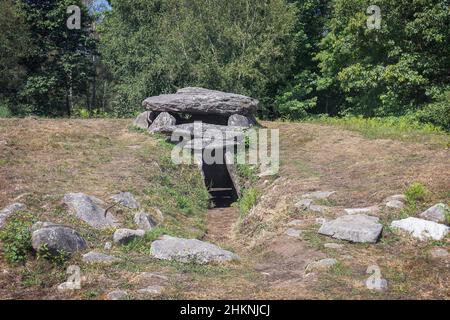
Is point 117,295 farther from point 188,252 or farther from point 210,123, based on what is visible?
point 210,123

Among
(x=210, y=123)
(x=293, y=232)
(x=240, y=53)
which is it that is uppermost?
(x=240, y=53)

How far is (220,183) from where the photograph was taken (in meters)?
14.4

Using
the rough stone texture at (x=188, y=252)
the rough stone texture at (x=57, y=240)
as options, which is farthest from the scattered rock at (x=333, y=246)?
the rough stone texture at (x=57, y=240)

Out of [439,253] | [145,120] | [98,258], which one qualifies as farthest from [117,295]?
[145,120]

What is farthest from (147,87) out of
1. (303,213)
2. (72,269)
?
(72,269)

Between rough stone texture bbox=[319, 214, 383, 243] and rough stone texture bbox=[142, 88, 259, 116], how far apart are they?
833cm

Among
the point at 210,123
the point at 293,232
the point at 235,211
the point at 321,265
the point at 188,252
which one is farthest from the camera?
the point at 210,123

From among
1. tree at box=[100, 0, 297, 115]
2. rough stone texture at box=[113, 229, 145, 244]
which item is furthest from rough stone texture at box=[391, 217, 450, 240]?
tree at box=[100, 0, 297, 115]

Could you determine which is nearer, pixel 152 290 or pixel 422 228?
pixel 152 290

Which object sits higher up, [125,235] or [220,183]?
[125,235]

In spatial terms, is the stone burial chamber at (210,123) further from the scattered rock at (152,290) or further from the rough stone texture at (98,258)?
the scattered rock at (152,290)

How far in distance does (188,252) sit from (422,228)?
11.1ft

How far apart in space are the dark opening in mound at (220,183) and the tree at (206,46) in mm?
7808

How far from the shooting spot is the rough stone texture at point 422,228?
6.98 meters
